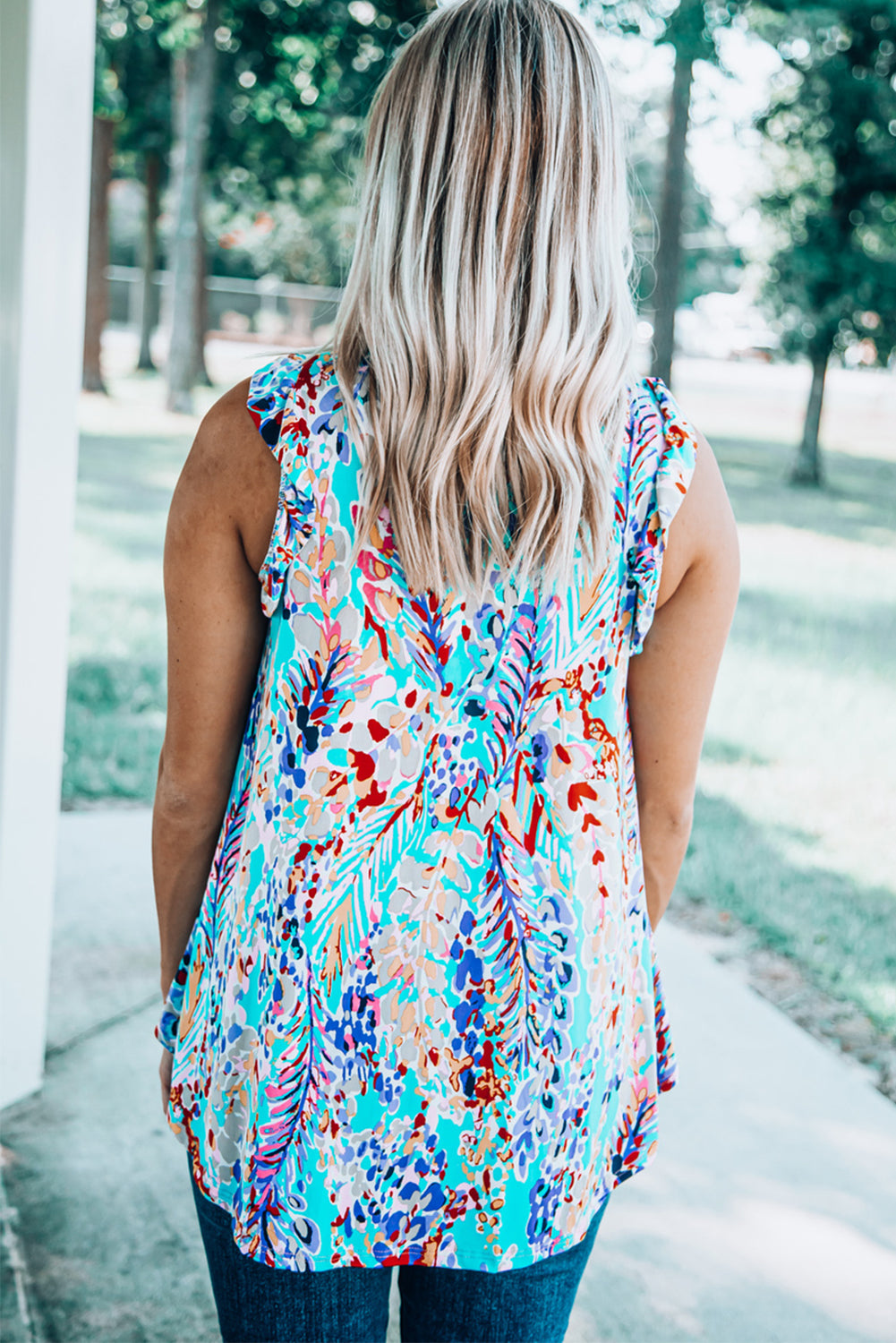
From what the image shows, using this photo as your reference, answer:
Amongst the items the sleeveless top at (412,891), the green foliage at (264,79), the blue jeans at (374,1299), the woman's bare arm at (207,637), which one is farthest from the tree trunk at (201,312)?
the blue jeans at (374,1299)

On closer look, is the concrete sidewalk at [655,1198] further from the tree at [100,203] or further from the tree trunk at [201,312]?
the tree at [100,203]

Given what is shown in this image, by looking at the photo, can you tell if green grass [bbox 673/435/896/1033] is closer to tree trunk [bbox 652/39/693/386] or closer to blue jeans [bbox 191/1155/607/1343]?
tree trunk [bbox 652/39/693/386]

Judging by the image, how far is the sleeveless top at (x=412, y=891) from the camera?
1001 millimetres

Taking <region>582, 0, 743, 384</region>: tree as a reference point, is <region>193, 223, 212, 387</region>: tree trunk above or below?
below

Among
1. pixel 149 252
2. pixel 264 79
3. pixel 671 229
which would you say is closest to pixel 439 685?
pixel 671 229

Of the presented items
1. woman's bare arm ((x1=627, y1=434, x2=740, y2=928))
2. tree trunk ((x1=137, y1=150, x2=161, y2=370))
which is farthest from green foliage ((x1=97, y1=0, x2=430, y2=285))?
woman's bare arm ((x1=627, y1=434, x2=740, y2=928))

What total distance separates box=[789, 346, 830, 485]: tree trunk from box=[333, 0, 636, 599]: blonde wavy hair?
13.0 meters

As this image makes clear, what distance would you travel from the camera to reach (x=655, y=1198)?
2469 mm

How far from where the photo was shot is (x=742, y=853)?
4.75m

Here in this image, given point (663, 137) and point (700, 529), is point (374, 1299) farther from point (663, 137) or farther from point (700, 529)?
point (663, 137)

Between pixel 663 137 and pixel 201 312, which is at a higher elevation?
pixel 663 137

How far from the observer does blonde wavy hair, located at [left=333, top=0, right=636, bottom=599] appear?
99 cm

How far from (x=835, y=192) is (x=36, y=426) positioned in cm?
1312

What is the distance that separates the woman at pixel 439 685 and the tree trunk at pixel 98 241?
14.1 meters
